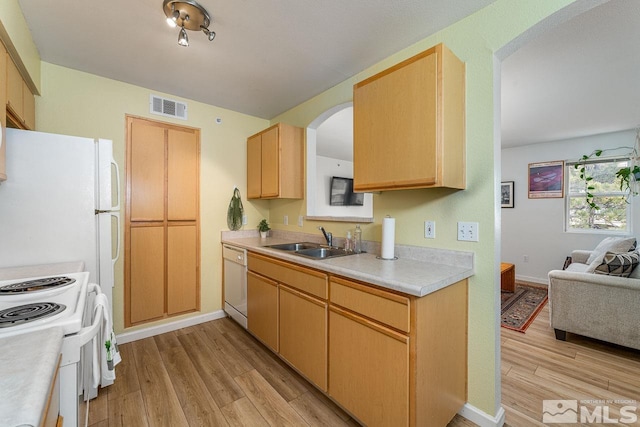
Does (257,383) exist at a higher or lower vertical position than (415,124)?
lower

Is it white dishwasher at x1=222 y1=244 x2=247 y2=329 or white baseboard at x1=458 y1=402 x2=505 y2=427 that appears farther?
white dishwasher at x1=222 y1=244 x2=247 y2=329

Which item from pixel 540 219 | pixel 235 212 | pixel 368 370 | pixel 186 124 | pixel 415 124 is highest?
pixel 186 124

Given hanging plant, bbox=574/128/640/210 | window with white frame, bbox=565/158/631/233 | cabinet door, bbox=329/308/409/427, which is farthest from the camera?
window with white frame, bbox=565/158/631/233

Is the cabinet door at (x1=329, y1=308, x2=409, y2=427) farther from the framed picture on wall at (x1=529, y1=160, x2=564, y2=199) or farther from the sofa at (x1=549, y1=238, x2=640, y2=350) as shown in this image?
the framed picture on wall at (x1=529, y1=160, x2=564, y2=199)

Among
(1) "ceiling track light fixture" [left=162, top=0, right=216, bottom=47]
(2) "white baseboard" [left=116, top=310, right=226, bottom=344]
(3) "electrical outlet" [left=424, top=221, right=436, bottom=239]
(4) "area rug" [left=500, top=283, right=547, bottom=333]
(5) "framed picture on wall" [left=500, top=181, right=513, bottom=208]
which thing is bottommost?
(4) "area rug" [left=500, top=283, right=547, bottom=333]

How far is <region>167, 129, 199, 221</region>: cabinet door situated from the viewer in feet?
9.26

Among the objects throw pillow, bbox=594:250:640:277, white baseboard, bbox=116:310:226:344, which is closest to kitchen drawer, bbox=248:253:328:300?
white baseboard, bbox=116:310:226:344

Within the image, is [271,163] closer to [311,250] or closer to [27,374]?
[311,250]

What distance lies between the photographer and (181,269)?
288 cm

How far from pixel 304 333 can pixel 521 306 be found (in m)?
3.19

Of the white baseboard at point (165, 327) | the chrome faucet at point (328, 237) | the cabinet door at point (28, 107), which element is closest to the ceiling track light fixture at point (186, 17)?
the cabinet door at point (28, 107)

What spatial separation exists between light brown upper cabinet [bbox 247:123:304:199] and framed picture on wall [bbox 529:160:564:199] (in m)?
4.31

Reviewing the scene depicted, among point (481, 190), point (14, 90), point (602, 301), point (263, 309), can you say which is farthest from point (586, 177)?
point (14, 90)

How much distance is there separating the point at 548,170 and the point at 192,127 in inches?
217
